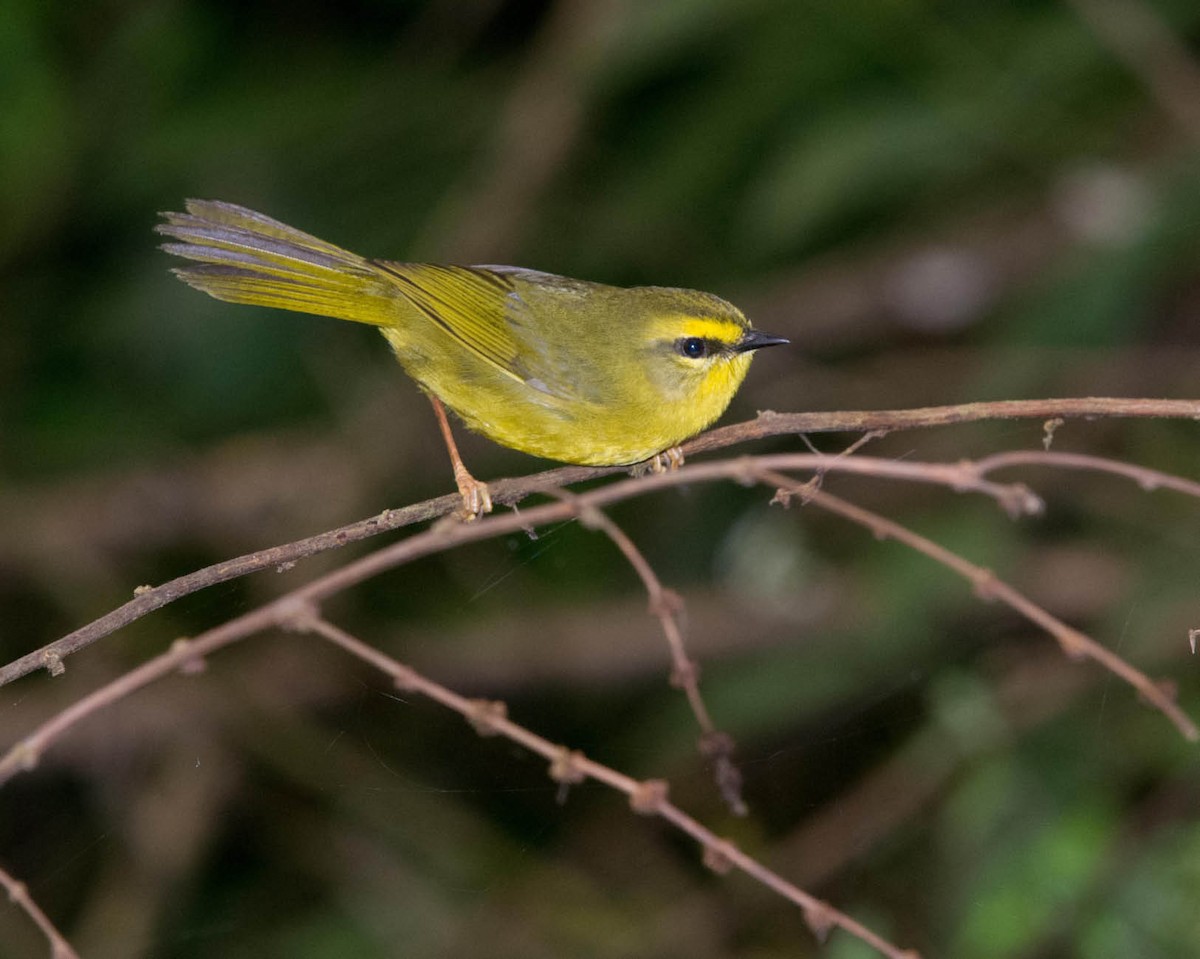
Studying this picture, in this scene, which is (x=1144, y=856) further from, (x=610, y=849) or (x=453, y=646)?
(x=453, y=646)

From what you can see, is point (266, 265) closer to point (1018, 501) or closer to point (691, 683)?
point (691, 683)

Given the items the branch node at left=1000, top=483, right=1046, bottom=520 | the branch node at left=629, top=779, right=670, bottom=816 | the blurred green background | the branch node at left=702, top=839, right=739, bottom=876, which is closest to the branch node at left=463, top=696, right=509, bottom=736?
the branch node at left=629, top=779, right=670, bottom=816

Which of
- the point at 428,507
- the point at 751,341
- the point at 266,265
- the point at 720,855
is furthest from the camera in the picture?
the point at 751,341

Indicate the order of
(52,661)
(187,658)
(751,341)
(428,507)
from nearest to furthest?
(187,658) < (52,661) < (428,507) < (751,341)

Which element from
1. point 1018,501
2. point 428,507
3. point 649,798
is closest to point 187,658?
point 649,798

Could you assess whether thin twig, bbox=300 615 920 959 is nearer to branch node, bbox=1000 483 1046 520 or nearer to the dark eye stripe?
branch node, bbox=1000 483 1046 520

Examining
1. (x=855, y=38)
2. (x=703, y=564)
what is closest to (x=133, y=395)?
(x=703, y=564)
